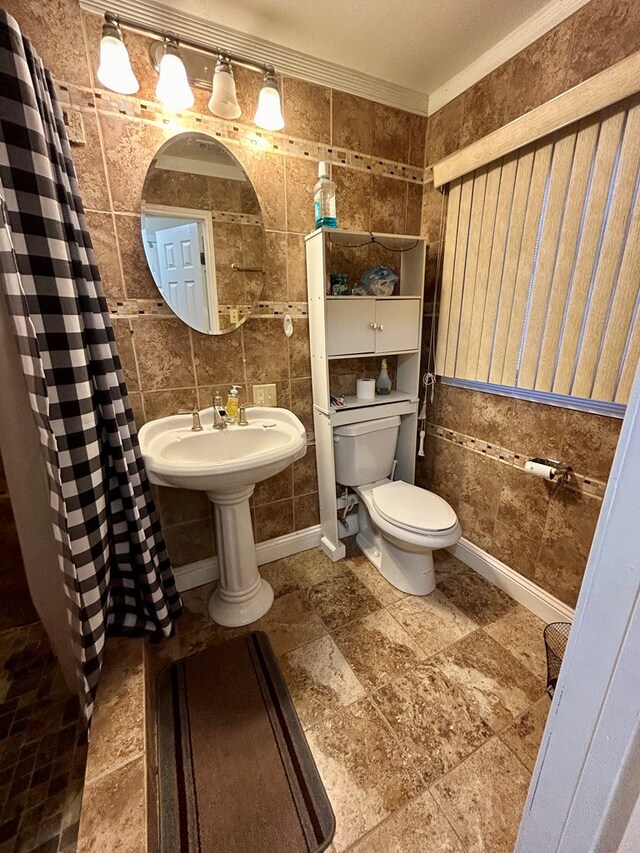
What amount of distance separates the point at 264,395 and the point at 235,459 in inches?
19.3

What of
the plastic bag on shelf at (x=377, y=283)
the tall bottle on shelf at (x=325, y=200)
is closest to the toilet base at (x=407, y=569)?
the plastic bag on shelf at (x=377, y=283)

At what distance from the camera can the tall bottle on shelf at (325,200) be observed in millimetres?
1484

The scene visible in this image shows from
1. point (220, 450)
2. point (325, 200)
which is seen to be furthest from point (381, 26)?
point (220, 450)

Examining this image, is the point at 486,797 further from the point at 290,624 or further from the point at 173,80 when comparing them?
the point at 173,80

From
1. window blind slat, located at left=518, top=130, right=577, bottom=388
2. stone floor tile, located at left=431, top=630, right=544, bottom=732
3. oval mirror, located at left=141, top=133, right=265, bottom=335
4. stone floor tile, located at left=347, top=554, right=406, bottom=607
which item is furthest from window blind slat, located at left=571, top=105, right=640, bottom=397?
oval mirror, located at left=141, top=133, right=265, bottom=335

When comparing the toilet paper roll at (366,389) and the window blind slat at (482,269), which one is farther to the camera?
the toilet paper roll at (366,389)

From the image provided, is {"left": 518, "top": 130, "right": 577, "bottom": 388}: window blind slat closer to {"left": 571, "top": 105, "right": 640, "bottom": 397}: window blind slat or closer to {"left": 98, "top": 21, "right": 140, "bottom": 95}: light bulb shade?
{"left": 571, "top": 105, "right": 640, "bottom": 397}: window blind slat

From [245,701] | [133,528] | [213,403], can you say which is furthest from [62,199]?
[245,701]

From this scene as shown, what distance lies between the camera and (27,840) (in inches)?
34.8

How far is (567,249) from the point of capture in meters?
1.26

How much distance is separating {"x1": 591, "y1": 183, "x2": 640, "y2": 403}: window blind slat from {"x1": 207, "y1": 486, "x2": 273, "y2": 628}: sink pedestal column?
134 centimetres

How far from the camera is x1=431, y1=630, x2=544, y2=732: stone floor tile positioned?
3.90ft

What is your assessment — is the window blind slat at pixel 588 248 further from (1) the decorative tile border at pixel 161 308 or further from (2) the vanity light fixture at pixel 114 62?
(2) the vanity light fixture at pixel 114 62

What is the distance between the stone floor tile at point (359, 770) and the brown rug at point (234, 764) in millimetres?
34
